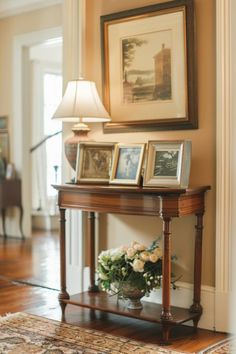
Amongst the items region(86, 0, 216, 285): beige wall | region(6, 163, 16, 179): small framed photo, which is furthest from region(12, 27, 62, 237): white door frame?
region(86, 0, 216, 285): beige wall

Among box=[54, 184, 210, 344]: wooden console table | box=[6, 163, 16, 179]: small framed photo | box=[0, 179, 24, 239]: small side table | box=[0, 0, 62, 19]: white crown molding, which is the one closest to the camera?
box=[54, 184, 210, 344]: wooden console table

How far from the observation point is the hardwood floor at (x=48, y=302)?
10.5ft

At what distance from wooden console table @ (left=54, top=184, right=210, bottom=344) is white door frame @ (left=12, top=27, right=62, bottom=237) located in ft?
11.3

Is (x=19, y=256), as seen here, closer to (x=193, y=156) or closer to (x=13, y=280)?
(x=13, y=280)

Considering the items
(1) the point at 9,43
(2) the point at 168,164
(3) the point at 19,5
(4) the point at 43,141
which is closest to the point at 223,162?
(2) the point at 168,164

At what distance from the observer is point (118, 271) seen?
11.0 feet

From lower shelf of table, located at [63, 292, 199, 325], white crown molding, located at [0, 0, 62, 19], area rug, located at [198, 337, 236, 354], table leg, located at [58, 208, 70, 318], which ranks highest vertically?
white crown molding, located at [0, 0, 62, 19]

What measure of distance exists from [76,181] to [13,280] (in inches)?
55.4

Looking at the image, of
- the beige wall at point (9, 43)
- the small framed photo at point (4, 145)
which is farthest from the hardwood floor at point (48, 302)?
the beige wall at point (9, 43)

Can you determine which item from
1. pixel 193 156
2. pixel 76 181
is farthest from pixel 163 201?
pixel 76 181

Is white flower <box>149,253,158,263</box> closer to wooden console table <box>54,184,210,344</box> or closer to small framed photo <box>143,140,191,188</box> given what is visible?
wooden console table <box>54,184,210,344</box>

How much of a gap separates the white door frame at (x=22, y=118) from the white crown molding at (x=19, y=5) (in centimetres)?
30

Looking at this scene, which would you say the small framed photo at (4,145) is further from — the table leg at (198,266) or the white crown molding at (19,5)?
the table leg at (198,266)

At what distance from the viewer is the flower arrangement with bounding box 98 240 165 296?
3.29 meters
